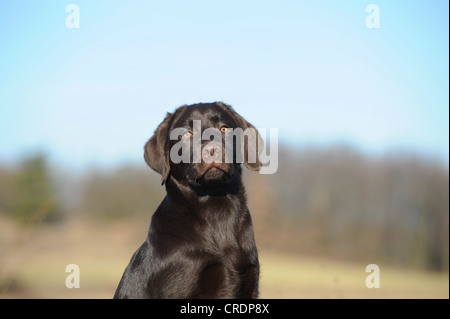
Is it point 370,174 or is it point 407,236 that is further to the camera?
point 370,174

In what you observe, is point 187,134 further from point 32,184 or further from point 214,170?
point 32,184

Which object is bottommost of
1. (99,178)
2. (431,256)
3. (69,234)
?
(431,256)

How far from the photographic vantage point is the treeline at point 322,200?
4041 cm

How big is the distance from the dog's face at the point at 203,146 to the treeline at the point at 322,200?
3327 centimetres

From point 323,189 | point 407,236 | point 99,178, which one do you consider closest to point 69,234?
point 99,178

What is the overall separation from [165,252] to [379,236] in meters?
45.0

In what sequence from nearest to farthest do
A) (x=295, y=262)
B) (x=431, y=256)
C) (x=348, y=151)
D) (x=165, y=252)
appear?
1. (x=165, y=252)
2. (x=295, y=262)
3. (x=431, y=256)
4. (x=348, y=151)

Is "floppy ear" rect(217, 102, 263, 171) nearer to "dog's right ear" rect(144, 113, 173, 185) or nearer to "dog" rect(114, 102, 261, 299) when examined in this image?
"dog" rect(114, 102, 261, 299)

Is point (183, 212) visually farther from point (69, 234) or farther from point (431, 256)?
point (431, 256)

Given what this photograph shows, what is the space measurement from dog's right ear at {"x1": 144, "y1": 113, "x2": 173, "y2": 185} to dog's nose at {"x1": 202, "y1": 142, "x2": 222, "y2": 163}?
46 cm

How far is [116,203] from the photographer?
44.1 m

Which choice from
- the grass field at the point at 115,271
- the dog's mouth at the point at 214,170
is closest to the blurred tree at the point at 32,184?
the grass field at the point at 115,271

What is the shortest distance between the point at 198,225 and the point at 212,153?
2.26 feet

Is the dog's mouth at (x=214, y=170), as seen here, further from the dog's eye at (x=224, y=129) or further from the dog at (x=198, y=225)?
the dog's eye at (x=224, y=129)
